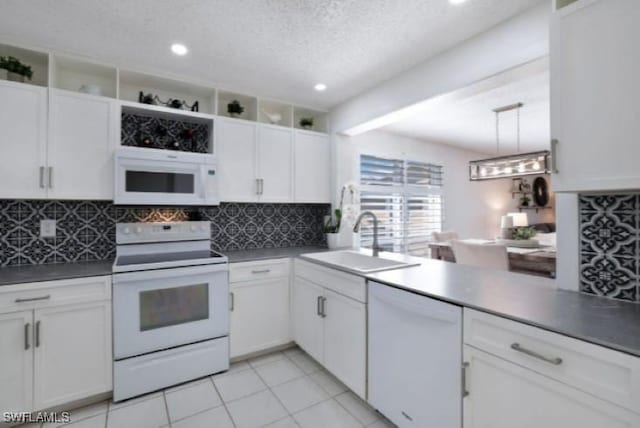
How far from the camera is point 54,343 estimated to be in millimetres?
1816

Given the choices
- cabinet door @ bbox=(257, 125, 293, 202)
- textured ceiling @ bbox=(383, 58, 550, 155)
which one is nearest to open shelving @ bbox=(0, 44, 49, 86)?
cabinet door @ bbox=(257, 125, 293, 202)

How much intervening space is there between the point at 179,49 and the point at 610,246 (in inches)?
111

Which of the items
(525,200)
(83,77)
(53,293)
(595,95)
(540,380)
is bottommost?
(540,380)

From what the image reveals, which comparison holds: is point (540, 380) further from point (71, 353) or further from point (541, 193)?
point (541, 193)

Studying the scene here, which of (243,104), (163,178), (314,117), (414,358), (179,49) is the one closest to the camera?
(414,358)

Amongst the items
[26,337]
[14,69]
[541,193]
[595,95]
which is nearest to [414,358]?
[595,95]

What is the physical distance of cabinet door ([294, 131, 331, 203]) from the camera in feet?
10.2

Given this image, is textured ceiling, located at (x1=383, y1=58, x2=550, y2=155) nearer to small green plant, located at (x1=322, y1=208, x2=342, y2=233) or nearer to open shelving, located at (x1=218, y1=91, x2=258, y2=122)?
small green plant, located at (x1=322, y1=208, x2=342, y2=233)

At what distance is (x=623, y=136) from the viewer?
3.64 feet

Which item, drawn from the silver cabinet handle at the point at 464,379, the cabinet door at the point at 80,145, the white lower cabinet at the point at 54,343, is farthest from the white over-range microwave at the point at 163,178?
the silver cabinet handle at the point at 464,379

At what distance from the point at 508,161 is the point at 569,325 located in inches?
107

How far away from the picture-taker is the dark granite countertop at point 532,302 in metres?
0.99

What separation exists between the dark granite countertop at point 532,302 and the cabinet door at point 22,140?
2358 millimetres

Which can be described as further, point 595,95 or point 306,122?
point 306,122
